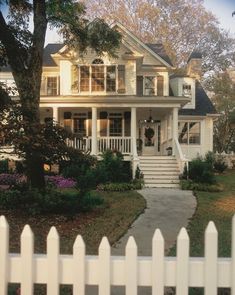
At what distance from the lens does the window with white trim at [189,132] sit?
1078 inches

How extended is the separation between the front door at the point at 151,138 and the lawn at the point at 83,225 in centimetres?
1422

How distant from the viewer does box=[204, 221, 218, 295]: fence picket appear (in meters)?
2.54

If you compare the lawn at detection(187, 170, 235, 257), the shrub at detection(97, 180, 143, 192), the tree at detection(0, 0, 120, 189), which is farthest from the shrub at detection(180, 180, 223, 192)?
the tree at detection(0, 0, 120, 189)

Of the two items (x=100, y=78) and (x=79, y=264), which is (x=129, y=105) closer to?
(x=100, y=78)

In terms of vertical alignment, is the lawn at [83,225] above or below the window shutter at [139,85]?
below

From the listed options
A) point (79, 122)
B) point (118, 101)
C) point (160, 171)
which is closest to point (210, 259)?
point (160, 171)

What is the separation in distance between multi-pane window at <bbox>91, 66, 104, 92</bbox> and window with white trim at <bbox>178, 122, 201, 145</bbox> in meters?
6.53

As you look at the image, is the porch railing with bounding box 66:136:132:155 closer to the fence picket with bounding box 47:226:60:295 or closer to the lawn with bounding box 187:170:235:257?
the lawn with bounding box 187:170:235:257

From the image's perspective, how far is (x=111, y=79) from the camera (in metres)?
23.8

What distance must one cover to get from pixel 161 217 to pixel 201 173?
8057 millimetres

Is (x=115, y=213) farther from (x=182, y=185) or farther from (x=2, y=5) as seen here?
(x=2, y=5)

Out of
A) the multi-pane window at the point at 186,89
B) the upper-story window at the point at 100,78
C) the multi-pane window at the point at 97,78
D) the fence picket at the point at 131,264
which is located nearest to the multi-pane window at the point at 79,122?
the upper-story window at the point at 100,78

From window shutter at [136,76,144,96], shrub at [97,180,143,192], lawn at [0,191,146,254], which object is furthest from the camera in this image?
window shutter at [136,76,144,96]

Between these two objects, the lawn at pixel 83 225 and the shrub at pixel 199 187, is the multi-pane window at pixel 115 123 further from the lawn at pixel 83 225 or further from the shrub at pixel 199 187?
the lawn at pixel 83 225
